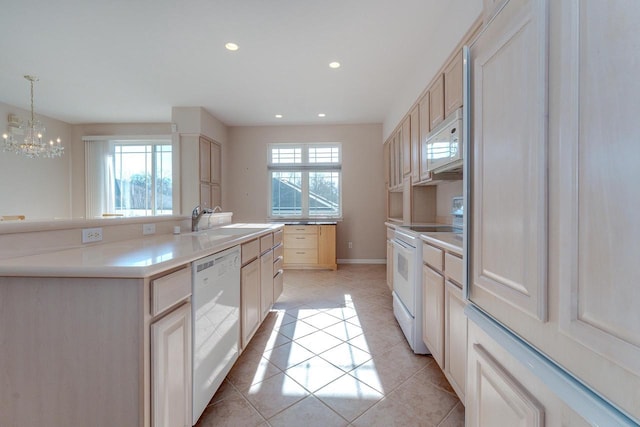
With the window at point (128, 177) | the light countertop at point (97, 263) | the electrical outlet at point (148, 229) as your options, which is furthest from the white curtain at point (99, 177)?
the light countertop at point (97, 263)

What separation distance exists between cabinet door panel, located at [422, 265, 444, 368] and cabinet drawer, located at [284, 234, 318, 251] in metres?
3.13

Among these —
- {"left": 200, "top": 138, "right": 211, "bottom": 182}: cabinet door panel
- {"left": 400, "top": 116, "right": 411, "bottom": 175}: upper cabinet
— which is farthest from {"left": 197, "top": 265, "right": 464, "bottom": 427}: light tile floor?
{"left": 200, "top": 138, "right": 211, "bottom": 182}: cabinet door panel

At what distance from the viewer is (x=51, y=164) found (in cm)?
532

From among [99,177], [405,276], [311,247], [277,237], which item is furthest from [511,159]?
[99,177]

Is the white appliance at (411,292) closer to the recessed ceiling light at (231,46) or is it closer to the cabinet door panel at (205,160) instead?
the recessed ceiling light at (231,46)

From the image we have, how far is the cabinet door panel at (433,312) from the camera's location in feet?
5.51

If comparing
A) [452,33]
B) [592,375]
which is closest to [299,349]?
[592,375]

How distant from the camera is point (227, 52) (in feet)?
9.71

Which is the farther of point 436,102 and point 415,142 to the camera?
point 415,142

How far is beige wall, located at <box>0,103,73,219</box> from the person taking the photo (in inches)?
181

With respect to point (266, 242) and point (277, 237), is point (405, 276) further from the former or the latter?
point (277, 237)

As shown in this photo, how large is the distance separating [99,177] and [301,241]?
4.36 meters

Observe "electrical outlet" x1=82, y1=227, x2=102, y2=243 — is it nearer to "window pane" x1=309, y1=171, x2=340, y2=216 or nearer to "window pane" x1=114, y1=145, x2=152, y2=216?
"window pane" x1=309, y1=171, x2=340, y2=216

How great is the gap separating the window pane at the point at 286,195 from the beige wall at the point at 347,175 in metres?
0.19
